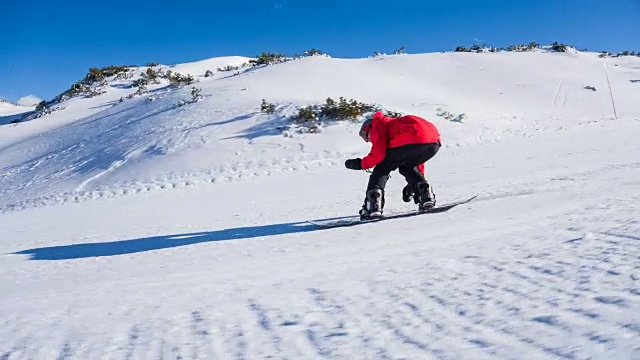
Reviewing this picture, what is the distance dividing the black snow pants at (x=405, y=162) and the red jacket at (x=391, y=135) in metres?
0.07

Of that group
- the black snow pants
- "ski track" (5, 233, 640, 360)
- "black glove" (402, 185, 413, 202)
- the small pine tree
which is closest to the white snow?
"ski track" (5, 233, 640, 360)

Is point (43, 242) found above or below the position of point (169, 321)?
above

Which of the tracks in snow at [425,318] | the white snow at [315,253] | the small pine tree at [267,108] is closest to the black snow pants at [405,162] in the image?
Answer: the white snow at [315,253]

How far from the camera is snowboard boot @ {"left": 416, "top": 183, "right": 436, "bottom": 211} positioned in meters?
5.78

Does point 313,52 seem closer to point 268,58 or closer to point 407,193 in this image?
point 268,58

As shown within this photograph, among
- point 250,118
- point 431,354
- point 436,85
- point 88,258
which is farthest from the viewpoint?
point 436,85

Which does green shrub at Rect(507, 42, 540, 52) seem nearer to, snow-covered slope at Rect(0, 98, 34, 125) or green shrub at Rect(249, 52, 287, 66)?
green shrub at Rect(249, 52, 287, 66)

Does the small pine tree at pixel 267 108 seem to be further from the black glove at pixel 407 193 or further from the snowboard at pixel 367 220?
the snowboard at pixel 367 220

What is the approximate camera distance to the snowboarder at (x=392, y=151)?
5.62 m

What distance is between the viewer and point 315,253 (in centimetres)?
436

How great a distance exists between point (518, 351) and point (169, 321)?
2006 mm

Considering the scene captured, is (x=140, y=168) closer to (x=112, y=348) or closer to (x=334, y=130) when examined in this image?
(x=334, y=130)

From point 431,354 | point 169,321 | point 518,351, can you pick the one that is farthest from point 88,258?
point 518,351

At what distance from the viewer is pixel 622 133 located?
445 inches
